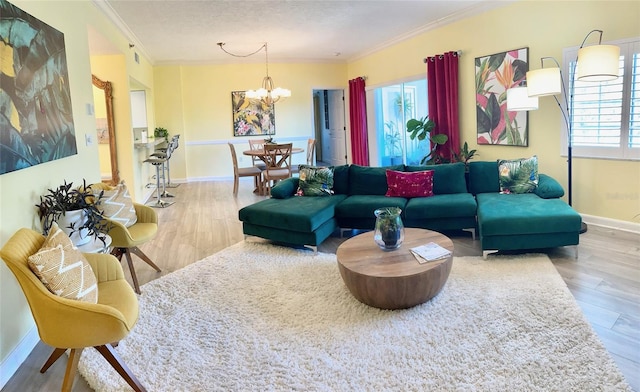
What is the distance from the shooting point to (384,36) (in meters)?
7.41

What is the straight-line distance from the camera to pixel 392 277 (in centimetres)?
271

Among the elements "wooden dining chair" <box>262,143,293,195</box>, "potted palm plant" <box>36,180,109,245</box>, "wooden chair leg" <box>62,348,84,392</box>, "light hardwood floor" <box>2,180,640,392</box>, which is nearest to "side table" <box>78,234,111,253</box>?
"potted palm plant" <box>36,180,109,245</box>

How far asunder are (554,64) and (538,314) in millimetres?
3408

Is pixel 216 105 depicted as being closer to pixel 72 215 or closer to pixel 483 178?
pixel 483 178

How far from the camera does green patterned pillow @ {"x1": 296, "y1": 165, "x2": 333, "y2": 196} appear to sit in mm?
4871

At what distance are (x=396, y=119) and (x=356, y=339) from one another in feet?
21.9

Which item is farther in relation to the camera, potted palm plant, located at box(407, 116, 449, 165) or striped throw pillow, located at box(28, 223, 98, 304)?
potted palm plant, located at box(407, 116, 449, 165)

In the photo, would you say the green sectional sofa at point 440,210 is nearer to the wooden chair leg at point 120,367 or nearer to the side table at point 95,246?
the side table at point 95,246

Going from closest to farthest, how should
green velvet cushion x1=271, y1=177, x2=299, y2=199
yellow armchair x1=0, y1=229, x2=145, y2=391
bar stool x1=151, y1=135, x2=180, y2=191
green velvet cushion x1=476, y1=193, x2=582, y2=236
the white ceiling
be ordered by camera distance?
yellow armchair x1=0, y1=229, x2=145, y2=391, green velvet cushion x1=476, y1=193, x2=582, y2=236, green velvet cushion x1=271, y1=177, x2=299, y2=199, the white ceiling, bar stool x1=151, y1=135, x2=180, y2=191

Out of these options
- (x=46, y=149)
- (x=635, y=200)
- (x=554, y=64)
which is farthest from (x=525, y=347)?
(x=554, y=64)

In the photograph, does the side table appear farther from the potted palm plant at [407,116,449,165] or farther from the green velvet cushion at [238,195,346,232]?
the potted palm plant at [407,116,449,165]

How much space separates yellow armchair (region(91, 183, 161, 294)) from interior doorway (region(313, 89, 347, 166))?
7166mm

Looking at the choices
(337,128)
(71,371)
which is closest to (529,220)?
(71,371)

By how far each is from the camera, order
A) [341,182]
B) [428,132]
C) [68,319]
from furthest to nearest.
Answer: [428,132] < [341,182] < [68,319]
